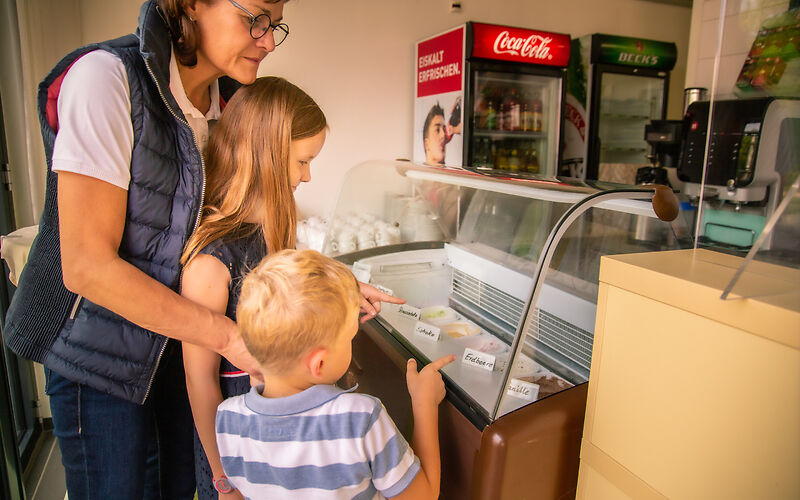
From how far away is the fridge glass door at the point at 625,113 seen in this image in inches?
198

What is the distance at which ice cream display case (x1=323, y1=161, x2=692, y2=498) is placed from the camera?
3.69ft

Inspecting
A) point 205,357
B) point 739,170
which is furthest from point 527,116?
point 205,357

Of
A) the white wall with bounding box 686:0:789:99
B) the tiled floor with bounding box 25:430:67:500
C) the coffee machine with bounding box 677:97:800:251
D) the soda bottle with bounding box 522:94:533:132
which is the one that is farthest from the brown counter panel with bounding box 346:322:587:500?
the soda bottle with bounding box 522:94:533:132

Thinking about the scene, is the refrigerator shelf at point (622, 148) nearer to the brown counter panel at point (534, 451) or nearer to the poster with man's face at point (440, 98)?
the poster with man's face at point (440, 98)

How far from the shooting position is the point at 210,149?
4.21ft

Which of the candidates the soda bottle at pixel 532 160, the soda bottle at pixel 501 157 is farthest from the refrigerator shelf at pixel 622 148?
the soda bottle at pixel 501 157

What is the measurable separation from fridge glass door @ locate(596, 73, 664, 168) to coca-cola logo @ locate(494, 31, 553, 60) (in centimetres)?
116

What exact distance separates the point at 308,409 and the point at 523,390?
1.80ft

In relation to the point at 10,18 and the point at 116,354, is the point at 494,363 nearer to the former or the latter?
the point at 116,354

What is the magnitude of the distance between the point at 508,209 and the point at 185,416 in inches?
54.0

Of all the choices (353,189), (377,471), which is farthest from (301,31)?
(377,471)

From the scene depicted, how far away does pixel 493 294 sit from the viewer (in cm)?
168

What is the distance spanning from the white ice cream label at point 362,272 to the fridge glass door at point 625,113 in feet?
12.5

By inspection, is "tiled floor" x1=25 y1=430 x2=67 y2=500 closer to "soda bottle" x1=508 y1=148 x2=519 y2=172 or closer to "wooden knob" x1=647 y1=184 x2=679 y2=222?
"wooden knob" x1=647 y1=184 x2=679 y2=222
